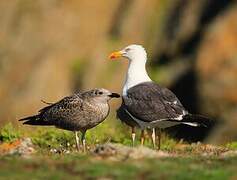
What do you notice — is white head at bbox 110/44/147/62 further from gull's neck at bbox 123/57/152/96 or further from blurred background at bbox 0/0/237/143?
blurred background at bbox 0/0/237/143

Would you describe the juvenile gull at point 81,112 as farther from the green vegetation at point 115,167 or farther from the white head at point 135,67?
the green vegetation at point 115,167

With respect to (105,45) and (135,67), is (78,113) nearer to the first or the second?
(135,67)

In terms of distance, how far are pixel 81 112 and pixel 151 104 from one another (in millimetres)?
1240

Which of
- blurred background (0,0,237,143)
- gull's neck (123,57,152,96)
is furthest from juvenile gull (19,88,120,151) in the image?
blurred background (0,0,237,143)

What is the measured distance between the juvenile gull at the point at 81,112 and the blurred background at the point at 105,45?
920 inches

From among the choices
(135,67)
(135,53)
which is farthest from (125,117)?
(135,53)

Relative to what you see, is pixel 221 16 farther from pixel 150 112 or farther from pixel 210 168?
pixel 210 168

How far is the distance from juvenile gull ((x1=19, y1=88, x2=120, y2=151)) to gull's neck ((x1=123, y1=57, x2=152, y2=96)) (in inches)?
23.6

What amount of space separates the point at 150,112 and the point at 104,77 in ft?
98.2

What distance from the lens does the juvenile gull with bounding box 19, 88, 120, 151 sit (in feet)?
59.4

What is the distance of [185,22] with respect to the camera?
162 ft

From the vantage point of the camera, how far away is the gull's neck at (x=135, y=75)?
1917 cm

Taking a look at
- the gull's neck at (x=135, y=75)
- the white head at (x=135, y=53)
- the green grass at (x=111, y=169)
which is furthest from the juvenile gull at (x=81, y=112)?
the green grass at (x=111, y=169)

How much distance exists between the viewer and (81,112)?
59.6ft
